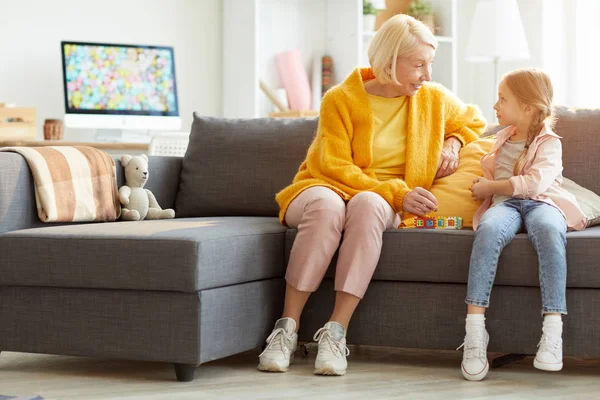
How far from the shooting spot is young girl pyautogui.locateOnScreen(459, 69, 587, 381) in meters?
2.16

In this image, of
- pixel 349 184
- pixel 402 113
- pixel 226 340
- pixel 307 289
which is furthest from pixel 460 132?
pixel 226 340

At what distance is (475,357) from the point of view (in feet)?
7.16

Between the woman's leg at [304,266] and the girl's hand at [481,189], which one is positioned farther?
the girl's hand at [481,189]

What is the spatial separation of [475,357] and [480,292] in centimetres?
15

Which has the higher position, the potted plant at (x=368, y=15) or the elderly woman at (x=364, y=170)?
the potted plant at (x=368, y=15)

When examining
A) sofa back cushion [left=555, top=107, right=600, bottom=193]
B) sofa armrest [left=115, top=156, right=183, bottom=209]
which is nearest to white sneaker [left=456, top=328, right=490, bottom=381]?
sofa back cushion [left=555, top=107, right=600, bottom=193]

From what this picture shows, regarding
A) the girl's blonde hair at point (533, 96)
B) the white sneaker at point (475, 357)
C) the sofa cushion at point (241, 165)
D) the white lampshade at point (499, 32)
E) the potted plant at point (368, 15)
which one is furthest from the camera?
the potted plant at point (368, 15)

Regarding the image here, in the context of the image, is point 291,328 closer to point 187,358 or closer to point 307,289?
point 307,289

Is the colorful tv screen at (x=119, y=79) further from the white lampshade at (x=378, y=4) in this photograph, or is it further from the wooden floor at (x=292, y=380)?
the wooden floor at (x=292, y=380)

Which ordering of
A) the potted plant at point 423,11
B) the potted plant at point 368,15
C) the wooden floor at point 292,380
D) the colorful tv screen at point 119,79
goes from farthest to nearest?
1. the potted plant at point 423,11
2. the potted plant at point 368,15
3. the colorful tv screen at point 119,79
4. the wooden floor at point 292,380

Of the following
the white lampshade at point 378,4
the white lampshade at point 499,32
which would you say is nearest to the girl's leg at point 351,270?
the white lampshade at point 499,32

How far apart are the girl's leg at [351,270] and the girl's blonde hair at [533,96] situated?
0.42 m

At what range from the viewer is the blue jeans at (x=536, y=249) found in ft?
7.07

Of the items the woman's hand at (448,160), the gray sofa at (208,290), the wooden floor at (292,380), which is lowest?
the wooden floor at (292,380)
